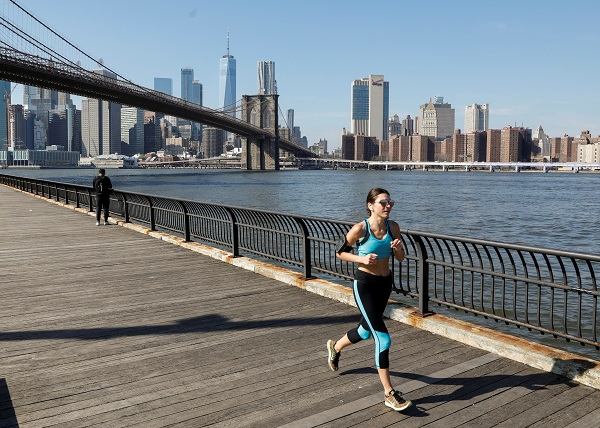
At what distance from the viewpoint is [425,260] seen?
6.52m

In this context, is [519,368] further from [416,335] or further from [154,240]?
[154,240]

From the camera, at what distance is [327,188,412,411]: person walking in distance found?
4.29 metres

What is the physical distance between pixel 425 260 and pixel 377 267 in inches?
88.9

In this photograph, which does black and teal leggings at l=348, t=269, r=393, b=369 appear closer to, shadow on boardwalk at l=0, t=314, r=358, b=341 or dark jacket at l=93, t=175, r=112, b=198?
shadow on boardwalk at l=0, t=314, r=358, b=341

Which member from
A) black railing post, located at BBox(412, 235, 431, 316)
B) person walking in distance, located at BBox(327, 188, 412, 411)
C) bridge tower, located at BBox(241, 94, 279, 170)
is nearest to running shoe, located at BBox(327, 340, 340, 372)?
person walking in distance, located at BBox(327, 188, 412, 411)

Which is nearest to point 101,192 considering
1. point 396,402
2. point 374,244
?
point 374,244

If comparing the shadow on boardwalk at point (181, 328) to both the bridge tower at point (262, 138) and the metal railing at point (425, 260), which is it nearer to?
the metal railing at point (425, 260)

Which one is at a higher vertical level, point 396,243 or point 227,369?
point 396,243

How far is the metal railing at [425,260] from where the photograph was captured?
582 centimetres

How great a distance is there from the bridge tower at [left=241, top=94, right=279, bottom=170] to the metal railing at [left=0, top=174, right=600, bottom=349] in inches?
4924

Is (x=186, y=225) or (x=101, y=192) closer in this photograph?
(x=186, y=225)

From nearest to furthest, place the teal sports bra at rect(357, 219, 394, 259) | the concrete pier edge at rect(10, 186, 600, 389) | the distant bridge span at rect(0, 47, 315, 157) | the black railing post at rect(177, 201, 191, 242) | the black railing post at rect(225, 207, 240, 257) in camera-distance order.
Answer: the teal sports bra at rect(357, 219, 394, 259) < the concrete pier edge at rect(10, 186, 600, 389) < the black railing post at rect(225, 207, 240, 257) < the black railing post at rect(177, 201, 191, 242) < the distant bridge span at rect(0, 47, 315, 157)

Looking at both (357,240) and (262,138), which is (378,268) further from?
(262,138)

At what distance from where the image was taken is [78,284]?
8758 millimetres
